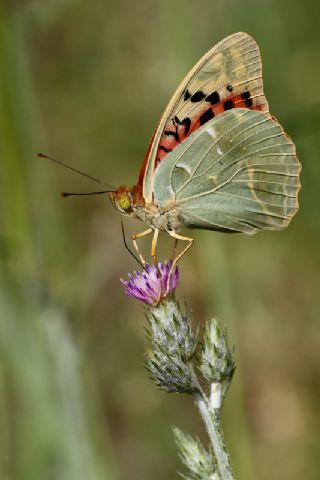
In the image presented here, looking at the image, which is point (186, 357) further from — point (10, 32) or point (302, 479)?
point (302, 479)

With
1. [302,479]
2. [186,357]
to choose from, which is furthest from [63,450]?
[302,479]

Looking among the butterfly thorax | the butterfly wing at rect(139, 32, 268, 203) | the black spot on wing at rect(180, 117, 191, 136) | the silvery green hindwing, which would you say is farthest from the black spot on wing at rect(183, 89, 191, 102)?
the silvery green hindwing

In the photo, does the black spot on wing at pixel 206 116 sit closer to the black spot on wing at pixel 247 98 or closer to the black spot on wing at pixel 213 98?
the black spot on wing at pixel 213 98

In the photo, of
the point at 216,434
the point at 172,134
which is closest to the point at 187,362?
the point at 216,434

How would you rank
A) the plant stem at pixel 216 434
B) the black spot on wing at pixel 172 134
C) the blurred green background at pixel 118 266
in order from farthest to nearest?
1. the blurred green background at pixel 118 266
2. the black spot on wing at pixel 172 134
3. the plant stem at pixel 216 434

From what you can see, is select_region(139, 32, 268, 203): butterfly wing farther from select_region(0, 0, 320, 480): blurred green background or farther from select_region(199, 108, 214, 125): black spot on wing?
select_region(0, 0, 320, 480): blurred green background

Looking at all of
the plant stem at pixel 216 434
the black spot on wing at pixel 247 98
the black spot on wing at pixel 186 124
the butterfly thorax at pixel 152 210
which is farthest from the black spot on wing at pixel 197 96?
the plant stem at pixel 216 434
